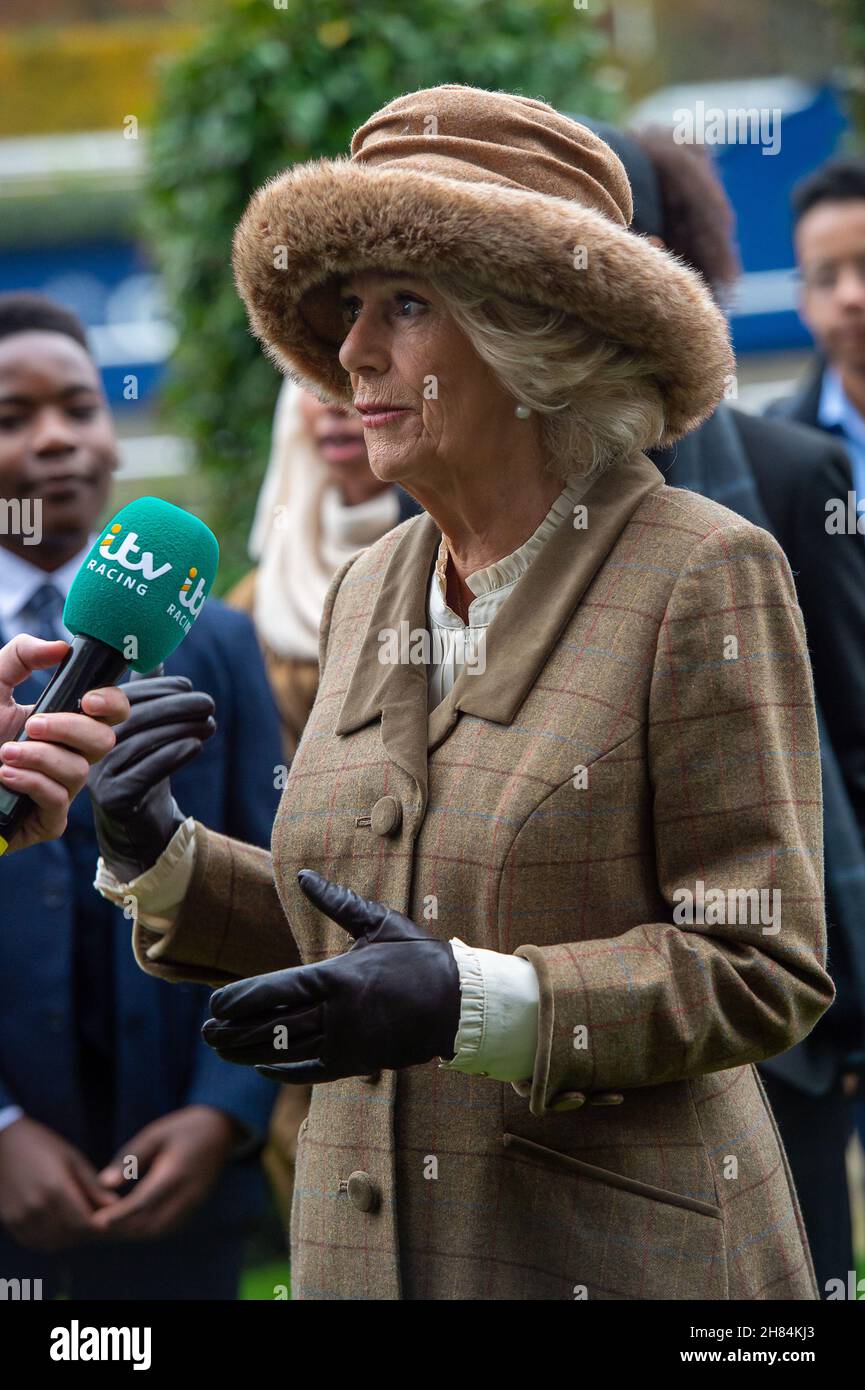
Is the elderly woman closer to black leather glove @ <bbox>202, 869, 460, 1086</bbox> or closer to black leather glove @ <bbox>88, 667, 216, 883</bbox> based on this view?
black leather glove @ <bbox>202, 869, 460, 1086</bbox>

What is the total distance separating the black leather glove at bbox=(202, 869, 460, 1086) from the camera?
2041 millimetres

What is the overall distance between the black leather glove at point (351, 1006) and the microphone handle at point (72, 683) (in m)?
0.38

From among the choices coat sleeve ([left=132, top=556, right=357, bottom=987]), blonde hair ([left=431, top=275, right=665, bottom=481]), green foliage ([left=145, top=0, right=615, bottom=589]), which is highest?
green foliage ([left=145, top=0, right=615, bottom=589])

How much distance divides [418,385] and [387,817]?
1.91 feet

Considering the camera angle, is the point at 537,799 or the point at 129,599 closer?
the point at 537,799

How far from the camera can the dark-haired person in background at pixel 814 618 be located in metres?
3.33

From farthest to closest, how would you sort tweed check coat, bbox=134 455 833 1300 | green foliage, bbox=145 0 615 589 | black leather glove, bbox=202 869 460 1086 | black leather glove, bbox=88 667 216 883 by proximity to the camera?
green foliage, bbox=145 0 615 589 < black leather glove, bbox=88 667 216 883 < tweed check coat, bbox=134 455 833 1300 < black leather glove, bbox=202 869 460 1086

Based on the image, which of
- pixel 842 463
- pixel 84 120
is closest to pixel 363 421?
pixel 842 463

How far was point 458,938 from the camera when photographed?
7.20ft

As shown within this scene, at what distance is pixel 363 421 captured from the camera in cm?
247
